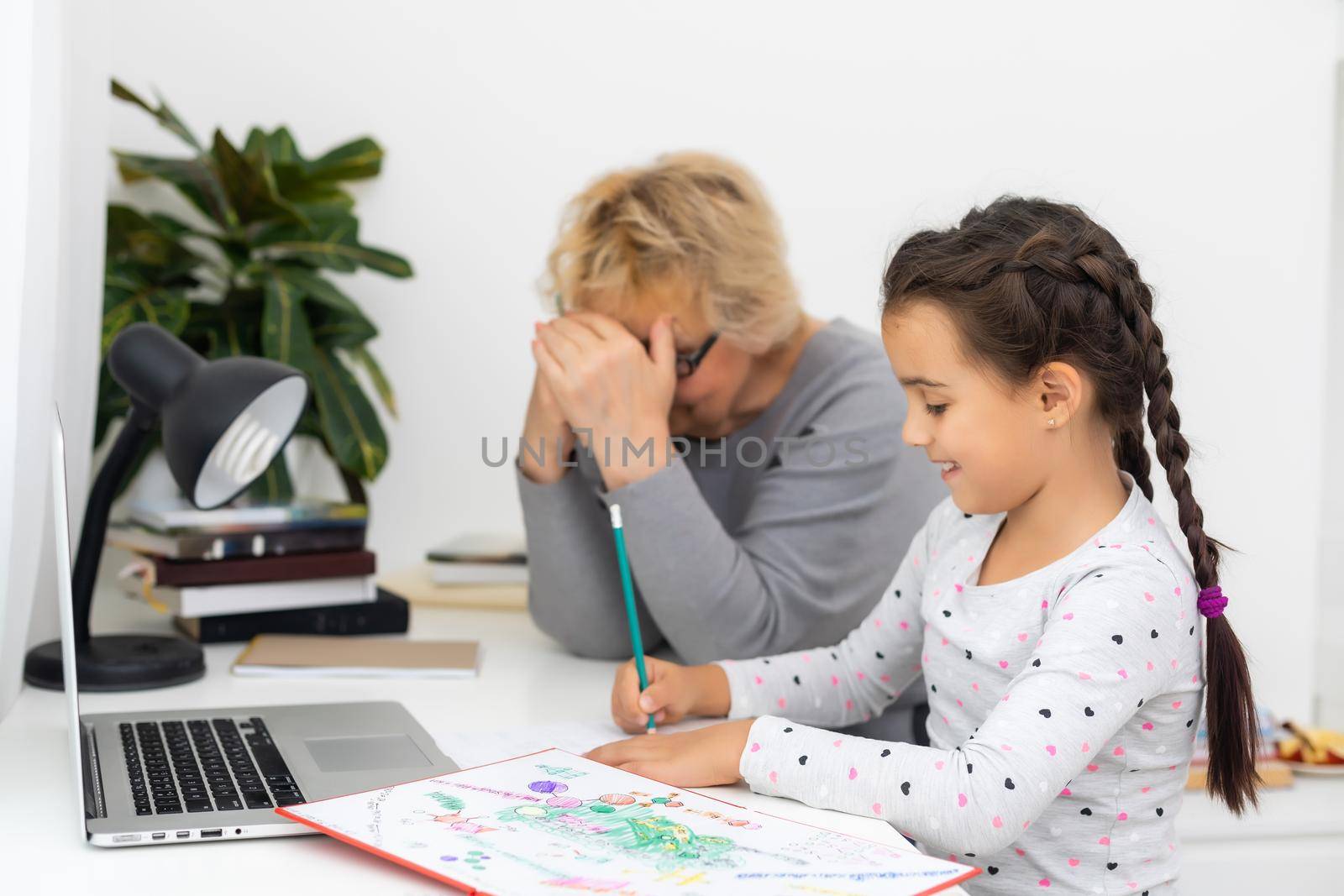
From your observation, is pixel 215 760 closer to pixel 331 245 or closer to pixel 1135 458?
pixel 1135 458

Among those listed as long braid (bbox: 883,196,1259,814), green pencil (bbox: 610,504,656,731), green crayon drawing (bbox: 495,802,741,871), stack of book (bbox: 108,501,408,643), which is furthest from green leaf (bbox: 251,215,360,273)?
green crayon drawing (bbox: 495,802,741,871)

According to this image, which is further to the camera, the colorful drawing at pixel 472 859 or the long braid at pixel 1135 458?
the long braid at pixel 1135 458

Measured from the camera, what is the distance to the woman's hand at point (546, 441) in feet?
4.48

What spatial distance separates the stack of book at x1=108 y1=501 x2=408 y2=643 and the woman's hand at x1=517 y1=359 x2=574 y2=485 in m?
0.23

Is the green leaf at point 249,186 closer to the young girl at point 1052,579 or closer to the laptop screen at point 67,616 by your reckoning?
the laptop screen at point 67,616

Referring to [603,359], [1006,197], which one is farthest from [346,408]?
[1006,197]

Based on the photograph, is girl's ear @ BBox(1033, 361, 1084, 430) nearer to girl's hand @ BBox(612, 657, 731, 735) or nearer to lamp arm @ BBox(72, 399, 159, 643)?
girl's hand @ BBox(612, 657, 731, 735)

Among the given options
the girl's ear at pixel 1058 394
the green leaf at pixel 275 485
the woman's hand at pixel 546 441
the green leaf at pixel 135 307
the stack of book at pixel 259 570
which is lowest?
the stack of book at pixel 259 570

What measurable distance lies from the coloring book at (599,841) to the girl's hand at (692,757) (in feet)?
0.09

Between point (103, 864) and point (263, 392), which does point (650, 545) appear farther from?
point (103, 864)

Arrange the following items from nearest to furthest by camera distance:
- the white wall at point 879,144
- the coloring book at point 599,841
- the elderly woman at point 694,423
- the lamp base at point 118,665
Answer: the coloring book at point 599,841, the lamp base at point 118,665, the elderly woman at point 694,423, the white wall at point 879,144

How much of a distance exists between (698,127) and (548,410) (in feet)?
3.03

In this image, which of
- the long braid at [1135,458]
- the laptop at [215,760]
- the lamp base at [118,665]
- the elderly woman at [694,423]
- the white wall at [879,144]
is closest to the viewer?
the laptop at [215,760]

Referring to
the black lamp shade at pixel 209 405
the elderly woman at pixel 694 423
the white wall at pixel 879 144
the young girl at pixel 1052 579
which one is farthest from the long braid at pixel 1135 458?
the white wall at pixel 879 144
